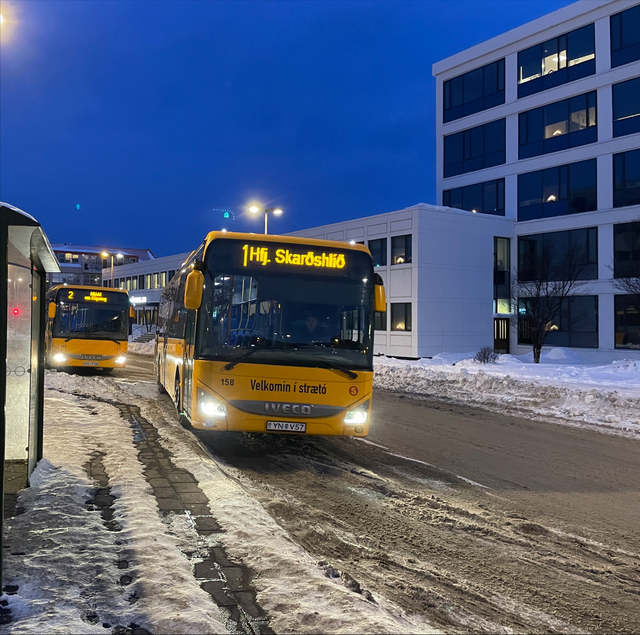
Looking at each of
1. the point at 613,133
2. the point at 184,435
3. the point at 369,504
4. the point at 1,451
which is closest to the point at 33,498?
the point at 1,451

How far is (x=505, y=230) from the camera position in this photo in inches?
1496

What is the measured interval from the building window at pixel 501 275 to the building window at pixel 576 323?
255 centimetres

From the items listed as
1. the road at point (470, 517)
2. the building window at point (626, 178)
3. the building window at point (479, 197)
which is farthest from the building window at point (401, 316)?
the road at point (470, 517)

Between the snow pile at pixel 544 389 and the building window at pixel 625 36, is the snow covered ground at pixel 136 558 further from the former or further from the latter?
the building window at pixel 625 36

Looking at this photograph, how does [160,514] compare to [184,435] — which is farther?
[184,435]

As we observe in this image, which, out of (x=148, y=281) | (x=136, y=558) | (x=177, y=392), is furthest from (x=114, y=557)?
(x=148, y=281)

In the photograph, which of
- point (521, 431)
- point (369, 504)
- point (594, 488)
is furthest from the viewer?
point (521, 431)

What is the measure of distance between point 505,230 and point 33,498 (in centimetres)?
3581

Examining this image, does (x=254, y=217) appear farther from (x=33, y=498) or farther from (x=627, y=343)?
(x=33, y=498)

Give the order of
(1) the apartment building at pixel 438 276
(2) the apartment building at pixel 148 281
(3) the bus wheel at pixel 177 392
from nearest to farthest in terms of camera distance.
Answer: (3) the bus wheel at pixel 177 392, (1) the apartment building at pixel 438 276, (2) the apartment building at pixel 148 281

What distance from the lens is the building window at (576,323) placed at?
33.8 metres

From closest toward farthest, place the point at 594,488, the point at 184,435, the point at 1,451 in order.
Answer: the point at 1,451
the point at 594,488
the point at 184,435

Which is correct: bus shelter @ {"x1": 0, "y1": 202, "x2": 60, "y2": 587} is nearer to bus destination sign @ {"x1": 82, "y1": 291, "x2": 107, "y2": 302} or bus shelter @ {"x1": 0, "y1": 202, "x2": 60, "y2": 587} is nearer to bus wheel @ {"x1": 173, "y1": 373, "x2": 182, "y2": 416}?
bus wheel @ {"x1": 173, "y1": 373, "x2": 182, "y2": 416}

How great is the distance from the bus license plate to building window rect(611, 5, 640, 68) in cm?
3297
